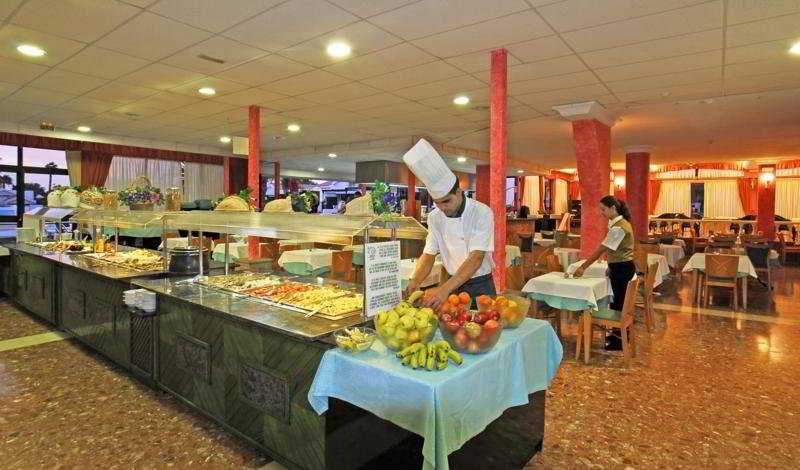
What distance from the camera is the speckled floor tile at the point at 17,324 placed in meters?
4.82

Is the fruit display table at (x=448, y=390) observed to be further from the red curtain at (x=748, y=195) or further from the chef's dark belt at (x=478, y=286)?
the red curtain at (x=748, y=195)

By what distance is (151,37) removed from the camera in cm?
404

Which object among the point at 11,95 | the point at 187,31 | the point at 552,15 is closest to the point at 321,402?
the point at 552,15

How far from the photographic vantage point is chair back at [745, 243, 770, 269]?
755 cm

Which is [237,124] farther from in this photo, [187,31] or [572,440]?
[572,440]

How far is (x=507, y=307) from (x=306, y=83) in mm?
4173

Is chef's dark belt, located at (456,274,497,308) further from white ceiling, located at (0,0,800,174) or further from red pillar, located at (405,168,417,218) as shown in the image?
red pillar, located at (405,168,417,218)

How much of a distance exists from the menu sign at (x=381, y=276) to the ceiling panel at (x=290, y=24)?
2.05 metres

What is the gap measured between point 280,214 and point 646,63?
3.77 metres

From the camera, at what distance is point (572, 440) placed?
277cm

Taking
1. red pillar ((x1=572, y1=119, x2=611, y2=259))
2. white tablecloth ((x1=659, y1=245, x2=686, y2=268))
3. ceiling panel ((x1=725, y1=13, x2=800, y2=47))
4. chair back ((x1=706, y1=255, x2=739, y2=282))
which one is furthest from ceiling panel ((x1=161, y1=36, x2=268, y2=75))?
white tablecloth ((x1=659, y1=245, x2=686, y2=268))

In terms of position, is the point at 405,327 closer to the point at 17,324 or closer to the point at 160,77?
the point at 160,77

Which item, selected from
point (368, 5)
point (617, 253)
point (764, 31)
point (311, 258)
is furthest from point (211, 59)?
point (764, 31)

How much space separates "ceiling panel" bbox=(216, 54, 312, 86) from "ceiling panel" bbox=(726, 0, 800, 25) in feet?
11.9
